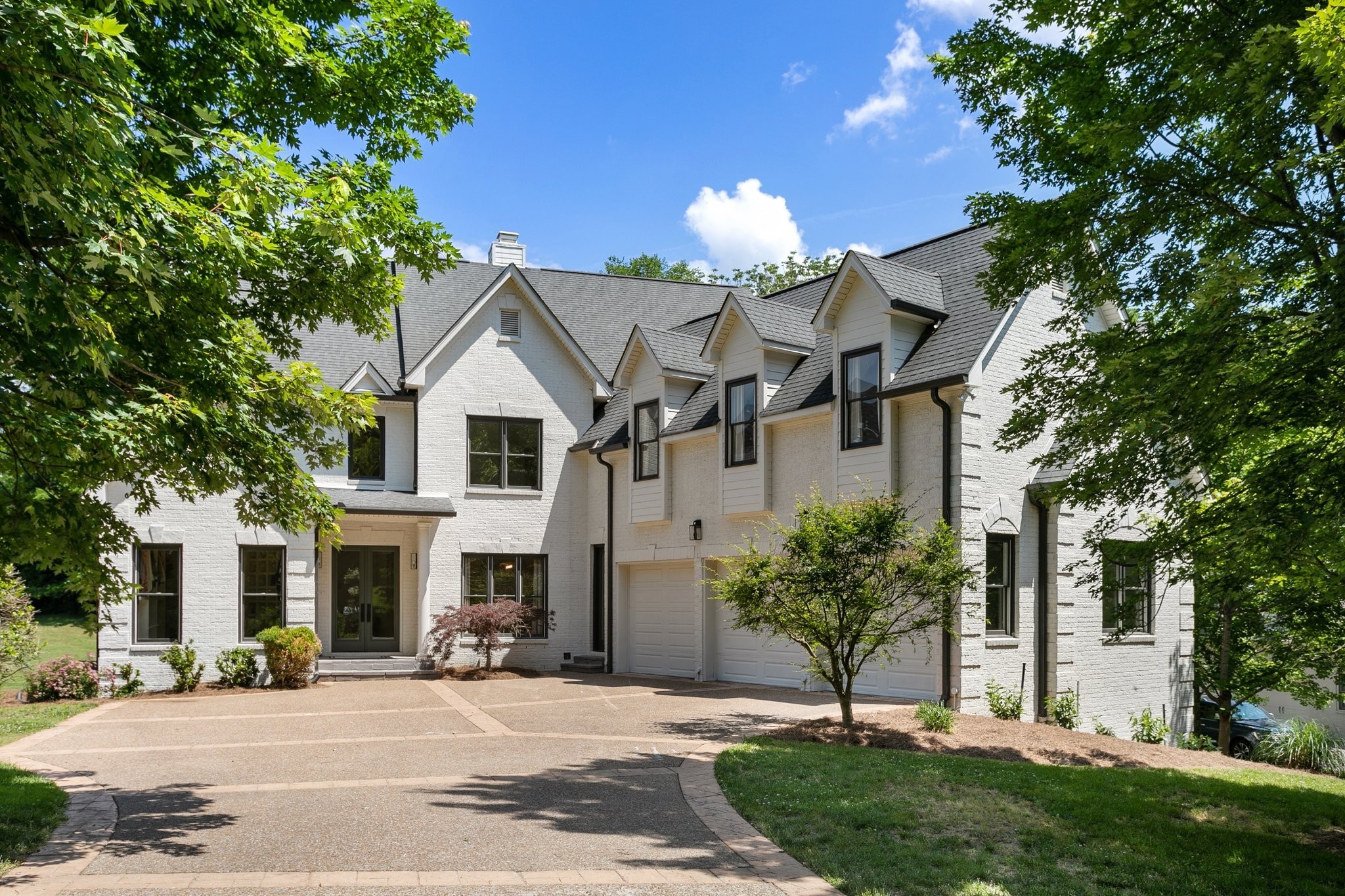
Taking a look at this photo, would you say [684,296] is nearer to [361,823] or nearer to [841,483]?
[841,483]

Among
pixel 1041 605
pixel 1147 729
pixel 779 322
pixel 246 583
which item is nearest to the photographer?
pixel 1041 605

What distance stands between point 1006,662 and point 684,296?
15.8 m

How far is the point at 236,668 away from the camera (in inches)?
820

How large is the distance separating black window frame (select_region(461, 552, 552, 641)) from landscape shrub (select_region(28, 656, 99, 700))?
7.43 metres

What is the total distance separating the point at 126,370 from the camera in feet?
24.0

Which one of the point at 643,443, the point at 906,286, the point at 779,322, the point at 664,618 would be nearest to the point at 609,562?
the point at 664,618

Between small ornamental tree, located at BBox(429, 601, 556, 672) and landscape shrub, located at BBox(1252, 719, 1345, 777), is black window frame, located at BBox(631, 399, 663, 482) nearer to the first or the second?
small ornamental tree, located at BBox(429, 601, 556, 672)

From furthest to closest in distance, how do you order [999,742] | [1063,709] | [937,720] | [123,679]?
[123,679] → [1063,709] → [937,720] → [999,742]

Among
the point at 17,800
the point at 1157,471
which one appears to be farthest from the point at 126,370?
the point at 1157,471

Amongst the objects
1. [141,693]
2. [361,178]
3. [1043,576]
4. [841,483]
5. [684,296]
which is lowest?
[141,693]

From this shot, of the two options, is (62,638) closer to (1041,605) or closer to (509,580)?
(509,580)

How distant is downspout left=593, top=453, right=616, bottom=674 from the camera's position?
23.8 meters

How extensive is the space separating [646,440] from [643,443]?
10 centimetres

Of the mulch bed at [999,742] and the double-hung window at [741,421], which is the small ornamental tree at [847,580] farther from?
the double-hung window at [741,421]
